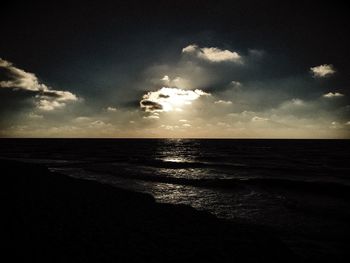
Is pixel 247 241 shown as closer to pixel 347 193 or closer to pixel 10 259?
pixel 10 259

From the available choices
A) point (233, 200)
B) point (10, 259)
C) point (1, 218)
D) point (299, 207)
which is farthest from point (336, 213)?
point (1, 218)

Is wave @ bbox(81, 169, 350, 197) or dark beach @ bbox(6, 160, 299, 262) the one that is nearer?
dark beach @ bbox(6, 160, 299, 262)

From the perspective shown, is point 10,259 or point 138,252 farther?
point 138,252

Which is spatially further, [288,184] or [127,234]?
[288,184]

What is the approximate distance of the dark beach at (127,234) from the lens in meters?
7.53

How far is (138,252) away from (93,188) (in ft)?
39.0

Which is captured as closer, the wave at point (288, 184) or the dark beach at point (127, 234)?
the dark beach at point (127, 234)

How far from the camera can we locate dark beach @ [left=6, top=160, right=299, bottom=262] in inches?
297

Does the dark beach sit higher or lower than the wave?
higher

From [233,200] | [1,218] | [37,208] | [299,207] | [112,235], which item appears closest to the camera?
[112,235]

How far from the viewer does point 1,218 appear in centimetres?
991

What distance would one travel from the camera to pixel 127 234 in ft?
30.1

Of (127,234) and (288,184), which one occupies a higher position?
(127,234)

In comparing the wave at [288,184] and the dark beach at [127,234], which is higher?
the dark beach at [127,234]
